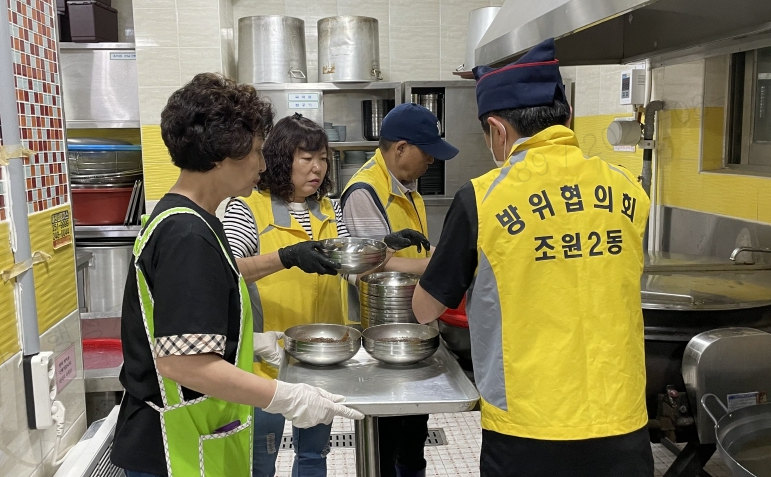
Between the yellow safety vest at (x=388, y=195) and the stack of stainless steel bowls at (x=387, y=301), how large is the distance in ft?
1.56

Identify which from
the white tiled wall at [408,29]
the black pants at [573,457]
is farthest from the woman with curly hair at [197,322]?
the white tiled wall at [408,29]

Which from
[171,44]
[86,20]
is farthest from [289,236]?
[86,20]

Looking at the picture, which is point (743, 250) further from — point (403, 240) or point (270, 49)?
point (270, 49)

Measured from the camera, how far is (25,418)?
158 centimetres

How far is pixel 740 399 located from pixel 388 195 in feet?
4.54

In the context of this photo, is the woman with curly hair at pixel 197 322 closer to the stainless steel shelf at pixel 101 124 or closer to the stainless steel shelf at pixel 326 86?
the stainless steel shelf at pixel 326 86

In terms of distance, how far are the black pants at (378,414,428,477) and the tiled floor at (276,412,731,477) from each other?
0.52 metres

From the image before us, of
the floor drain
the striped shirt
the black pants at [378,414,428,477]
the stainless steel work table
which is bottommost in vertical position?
the floor drain

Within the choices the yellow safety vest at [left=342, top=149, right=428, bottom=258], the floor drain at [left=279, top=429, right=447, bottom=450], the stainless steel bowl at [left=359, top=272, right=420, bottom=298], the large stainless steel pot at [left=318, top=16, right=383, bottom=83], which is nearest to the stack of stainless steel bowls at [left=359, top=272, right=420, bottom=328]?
the stainless steel bowl at [left=359, top=272, right=420, bottom=298]

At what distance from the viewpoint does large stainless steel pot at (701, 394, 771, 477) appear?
1.50 meters

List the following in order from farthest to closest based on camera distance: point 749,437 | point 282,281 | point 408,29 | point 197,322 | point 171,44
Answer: point 408,29, point 171,44, point 282,281, point 749,437, point 197,322

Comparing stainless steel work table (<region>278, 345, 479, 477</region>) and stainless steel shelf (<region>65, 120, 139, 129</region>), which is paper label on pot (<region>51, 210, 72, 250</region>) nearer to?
stainless steel work table (<region>278, 345, 479, 477</region>)

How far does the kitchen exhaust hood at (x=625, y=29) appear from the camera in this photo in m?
1.95

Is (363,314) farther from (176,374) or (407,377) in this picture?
(176,374)
